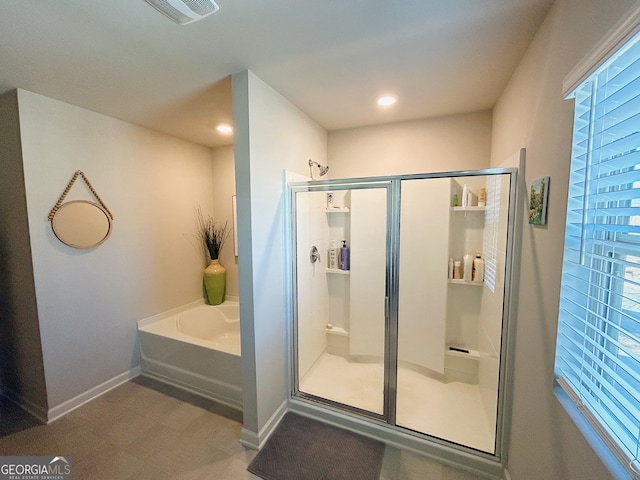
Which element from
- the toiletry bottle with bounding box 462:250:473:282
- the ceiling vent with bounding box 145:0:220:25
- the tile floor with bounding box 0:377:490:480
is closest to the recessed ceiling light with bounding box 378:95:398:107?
the ceiling vent with bounding box 145:0:220:25

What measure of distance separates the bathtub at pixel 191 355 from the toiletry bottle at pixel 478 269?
6.88 ft

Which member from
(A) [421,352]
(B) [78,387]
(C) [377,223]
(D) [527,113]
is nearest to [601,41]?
(D) [527,113]

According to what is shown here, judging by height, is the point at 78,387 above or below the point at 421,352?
below

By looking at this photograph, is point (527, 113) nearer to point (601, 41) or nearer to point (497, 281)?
point (601, 41)

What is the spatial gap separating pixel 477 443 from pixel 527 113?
203cm

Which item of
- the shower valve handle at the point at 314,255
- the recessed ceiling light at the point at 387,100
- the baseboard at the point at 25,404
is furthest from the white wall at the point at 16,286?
the recessed ceiling light at the point at 387,100

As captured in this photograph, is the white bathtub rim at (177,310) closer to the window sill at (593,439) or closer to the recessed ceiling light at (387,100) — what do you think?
the recessed ceiling light at (387,100)

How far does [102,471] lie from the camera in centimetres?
154

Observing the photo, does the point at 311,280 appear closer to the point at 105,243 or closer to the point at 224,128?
the point at 224,128

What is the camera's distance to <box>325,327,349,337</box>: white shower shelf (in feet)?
8.85

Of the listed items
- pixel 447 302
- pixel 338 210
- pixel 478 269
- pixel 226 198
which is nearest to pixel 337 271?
pixel 338 210

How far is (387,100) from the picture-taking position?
6.55 feet

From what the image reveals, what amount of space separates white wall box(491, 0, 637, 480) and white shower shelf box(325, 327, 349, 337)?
1.52 meters

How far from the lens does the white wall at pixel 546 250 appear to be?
848mm
